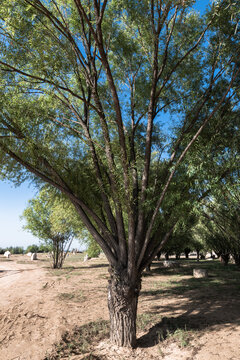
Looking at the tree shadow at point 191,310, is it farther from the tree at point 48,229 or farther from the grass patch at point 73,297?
the tree at point 48,229

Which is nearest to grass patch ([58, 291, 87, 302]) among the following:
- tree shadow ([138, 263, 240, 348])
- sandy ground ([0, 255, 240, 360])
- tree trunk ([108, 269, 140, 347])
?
sandy ground ([0, 255, 240, 360])

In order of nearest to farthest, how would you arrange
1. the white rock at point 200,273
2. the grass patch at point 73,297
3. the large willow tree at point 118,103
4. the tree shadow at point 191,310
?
the large willow tree at point 118,103 → the tree shadow at point 191,310 → the grass patch at point 73,297 → the white rock at point 200,273

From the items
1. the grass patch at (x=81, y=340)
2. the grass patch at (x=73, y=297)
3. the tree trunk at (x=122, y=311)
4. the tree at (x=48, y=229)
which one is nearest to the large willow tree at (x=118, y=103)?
the tree trunk at (x=122, y=311)

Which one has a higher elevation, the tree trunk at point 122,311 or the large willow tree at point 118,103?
the large willow tree at point 118,103

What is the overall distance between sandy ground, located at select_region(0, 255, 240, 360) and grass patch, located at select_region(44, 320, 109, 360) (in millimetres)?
213

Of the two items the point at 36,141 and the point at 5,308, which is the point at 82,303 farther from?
the point at 36,141

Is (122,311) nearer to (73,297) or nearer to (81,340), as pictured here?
(81,340)

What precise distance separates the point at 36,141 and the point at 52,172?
0.85m

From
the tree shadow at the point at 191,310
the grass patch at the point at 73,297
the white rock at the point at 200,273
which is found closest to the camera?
the tree shadow at the point at 191,310

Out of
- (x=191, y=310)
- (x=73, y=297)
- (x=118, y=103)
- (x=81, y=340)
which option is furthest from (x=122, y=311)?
(x=73, y=297)

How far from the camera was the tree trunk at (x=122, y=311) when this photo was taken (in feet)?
18.3

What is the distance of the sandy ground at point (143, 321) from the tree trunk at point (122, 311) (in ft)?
0.71

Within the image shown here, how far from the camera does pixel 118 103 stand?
4711mm

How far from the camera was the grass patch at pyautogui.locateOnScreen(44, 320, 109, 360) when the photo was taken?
5.61 meters
